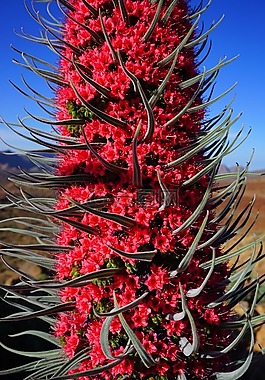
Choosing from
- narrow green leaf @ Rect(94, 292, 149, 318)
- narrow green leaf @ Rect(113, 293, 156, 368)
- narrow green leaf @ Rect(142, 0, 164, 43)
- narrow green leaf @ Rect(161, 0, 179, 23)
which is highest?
narrow green leaf @ Rect(161, 0, 179, 23)

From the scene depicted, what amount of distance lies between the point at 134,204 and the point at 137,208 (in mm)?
11

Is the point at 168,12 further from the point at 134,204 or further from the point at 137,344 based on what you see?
the point at 137,344

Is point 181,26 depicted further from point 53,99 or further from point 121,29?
point 53,99

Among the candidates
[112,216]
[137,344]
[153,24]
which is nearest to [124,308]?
[137,344]

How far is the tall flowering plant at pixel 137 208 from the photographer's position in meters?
0.87

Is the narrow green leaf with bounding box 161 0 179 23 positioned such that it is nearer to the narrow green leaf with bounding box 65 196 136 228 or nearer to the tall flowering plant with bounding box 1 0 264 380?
the tall flowering plant with bounding box 1 0 264 380

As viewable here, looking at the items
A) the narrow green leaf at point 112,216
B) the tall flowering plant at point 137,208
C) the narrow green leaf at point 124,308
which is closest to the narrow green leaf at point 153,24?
the tall flowering plant at point 137,208

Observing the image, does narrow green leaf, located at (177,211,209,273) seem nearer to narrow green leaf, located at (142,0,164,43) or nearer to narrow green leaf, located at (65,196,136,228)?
narrow green leaf, located at (65,196,136,228)

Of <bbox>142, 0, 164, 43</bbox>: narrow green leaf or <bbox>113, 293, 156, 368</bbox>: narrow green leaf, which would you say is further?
<bbox>142, 0, 164, 43</bbox>: narrow green leaf

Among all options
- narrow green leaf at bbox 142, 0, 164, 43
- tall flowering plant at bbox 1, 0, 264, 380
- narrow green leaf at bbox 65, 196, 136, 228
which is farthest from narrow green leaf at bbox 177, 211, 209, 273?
narrow green leaf at bbox 142, 0, 164, 43

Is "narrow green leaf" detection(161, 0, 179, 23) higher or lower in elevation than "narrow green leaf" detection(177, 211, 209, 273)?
higher

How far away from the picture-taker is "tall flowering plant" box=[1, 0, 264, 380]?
87 centimetres

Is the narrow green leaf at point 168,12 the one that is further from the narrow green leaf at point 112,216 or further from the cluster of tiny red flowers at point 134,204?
the narrow green leaf at point 112,216

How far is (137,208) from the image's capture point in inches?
35.1
